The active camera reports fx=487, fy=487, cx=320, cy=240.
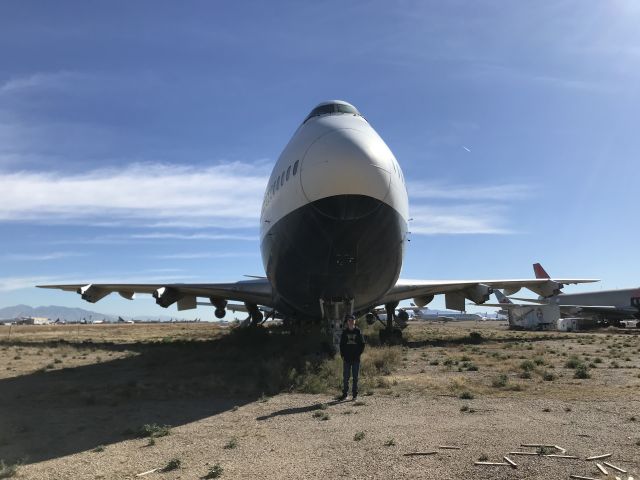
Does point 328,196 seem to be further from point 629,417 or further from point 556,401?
point 629,417

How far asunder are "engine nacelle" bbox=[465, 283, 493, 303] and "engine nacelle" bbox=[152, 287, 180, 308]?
1302 cm

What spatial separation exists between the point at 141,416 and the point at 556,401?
7063 millimetres

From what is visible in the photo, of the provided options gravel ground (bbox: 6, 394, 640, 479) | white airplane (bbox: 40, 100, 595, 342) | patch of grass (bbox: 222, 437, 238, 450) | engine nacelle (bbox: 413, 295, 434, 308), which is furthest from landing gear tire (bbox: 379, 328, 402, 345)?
patch of grass (bbox: 222, 437, 238, 450)

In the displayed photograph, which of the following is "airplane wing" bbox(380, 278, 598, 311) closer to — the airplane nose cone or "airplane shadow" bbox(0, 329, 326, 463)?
"airplane shadow" bbox(0, 329, 326, 463)

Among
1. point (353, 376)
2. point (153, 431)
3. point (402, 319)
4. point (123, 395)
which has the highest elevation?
point (402, 319)

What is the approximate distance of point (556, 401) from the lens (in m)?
8.41

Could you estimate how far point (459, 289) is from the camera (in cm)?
2245

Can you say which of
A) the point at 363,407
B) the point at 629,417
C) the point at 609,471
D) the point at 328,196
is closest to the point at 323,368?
the point at 363,407

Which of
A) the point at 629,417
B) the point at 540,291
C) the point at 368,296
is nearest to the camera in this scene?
the point at 629,417

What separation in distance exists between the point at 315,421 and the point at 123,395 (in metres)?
4.81

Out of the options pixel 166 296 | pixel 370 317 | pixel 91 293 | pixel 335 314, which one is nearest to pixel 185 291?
pixel 166 296

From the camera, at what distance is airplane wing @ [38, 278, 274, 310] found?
62.8 feet

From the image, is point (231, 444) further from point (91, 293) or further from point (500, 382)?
point (91, 293)

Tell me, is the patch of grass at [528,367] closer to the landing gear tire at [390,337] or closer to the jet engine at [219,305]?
the landing gear tire at [390,337]
